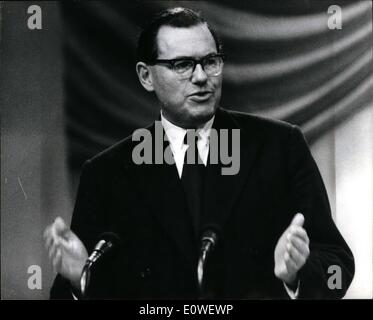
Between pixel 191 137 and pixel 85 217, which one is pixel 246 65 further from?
pixel 85 217

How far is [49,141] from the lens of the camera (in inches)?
135

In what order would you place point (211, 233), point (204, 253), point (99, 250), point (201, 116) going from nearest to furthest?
point (204, 253), point (99, 250), point (211, 233), point (201, 116)

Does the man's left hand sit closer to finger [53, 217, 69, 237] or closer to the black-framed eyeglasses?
the black-framed eyeglasses

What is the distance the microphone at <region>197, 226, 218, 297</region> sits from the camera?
2965 millimetres

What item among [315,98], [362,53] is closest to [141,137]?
[315,98]

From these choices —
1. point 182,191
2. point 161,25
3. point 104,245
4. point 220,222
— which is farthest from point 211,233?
point 161,25

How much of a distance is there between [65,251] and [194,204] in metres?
0.63

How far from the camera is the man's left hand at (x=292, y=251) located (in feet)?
10.3

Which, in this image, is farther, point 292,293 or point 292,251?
point 292,293

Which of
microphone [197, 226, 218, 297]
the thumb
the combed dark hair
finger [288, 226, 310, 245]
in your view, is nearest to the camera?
microphone [197, 226, 218, 297]

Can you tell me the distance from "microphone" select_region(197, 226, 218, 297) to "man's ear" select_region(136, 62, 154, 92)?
72 cm

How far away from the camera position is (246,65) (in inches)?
135

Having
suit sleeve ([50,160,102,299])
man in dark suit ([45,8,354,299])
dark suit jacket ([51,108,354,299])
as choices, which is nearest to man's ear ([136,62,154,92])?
man in dark suit ([45,8,354,299])
